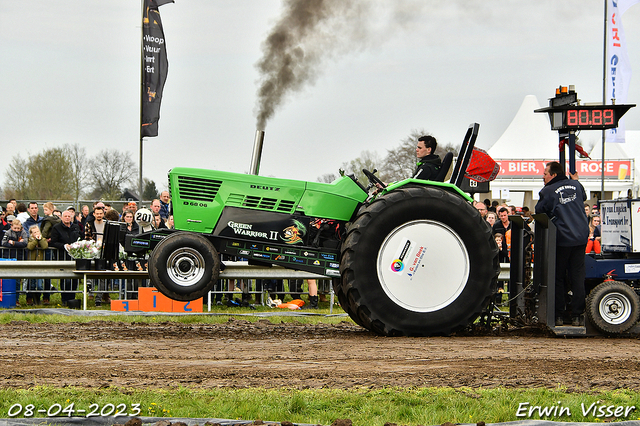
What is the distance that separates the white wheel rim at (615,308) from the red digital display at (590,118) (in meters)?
2.01

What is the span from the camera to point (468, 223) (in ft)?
26.4

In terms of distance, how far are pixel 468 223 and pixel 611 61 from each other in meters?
15.5

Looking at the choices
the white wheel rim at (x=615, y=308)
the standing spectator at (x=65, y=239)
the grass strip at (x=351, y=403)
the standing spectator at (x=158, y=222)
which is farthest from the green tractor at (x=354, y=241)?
the standing spectator at (x=65, y=239)

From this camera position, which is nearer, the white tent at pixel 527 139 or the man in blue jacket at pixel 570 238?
the man in blue jacket at pixel 570 238

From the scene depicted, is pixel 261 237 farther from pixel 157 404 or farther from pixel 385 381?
pixel 157 404

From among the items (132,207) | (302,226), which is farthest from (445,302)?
(132,207)

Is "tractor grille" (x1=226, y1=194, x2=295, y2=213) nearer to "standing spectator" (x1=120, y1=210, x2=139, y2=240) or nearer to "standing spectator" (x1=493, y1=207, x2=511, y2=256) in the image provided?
"standing spectator" (x1=120, y1=210, x2=139, y2=240)

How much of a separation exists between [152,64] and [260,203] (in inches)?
365

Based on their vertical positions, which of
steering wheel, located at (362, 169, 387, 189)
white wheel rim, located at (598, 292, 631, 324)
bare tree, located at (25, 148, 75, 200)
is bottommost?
white wheel rim, located at (598, 292, 631, 324)

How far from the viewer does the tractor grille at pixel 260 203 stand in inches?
328

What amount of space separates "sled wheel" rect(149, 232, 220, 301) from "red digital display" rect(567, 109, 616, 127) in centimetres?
448

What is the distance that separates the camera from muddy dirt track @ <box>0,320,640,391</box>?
5.59 meters

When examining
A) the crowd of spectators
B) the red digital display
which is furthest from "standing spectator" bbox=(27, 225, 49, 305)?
the red digital display

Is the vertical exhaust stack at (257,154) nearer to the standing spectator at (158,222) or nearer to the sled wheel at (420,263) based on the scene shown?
the sled wheel at (420,263)
